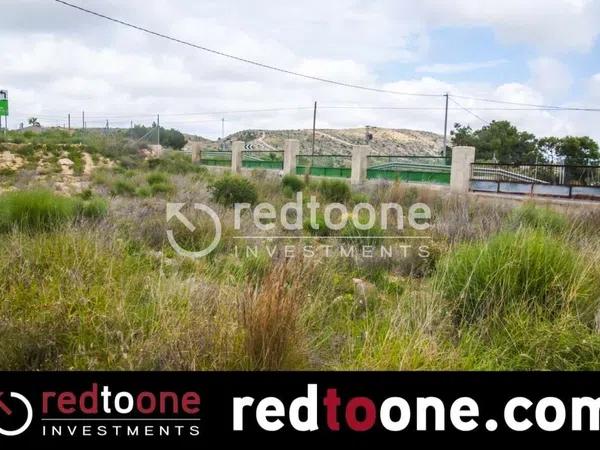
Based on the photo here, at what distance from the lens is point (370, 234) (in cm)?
978

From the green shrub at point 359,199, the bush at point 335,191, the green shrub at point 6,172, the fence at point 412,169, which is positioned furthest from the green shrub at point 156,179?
the fence at point 412,169

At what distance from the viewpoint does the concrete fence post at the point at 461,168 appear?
20.6 m

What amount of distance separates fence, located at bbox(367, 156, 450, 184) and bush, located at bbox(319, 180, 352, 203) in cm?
313

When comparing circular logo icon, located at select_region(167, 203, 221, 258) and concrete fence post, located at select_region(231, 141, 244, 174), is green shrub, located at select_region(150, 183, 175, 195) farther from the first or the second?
concrete fence post, located at select_region(231, 141, 244, 174)

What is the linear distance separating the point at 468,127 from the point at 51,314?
53359mm

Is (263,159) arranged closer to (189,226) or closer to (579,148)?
(579,148)

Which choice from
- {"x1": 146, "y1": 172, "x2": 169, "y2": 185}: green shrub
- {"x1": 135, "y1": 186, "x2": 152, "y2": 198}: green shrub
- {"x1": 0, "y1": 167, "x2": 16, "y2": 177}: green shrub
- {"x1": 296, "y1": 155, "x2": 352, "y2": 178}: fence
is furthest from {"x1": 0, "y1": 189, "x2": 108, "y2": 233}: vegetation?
{"x1": 296, "y1": 155, "x2": 352, "y2": 178}: fence

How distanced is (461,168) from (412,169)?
11.0 feet

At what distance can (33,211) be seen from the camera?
803 cm

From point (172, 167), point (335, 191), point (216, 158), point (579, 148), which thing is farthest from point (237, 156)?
point (579, 148)

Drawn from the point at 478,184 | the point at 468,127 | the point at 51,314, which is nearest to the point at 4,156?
the point at 478,184

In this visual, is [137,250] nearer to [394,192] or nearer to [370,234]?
[370,234]

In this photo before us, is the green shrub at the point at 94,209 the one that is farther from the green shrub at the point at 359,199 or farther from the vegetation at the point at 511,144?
the vegetation at the point at 511,144

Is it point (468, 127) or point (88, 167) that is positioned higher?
point (468, 127)
